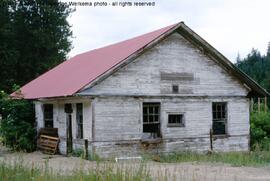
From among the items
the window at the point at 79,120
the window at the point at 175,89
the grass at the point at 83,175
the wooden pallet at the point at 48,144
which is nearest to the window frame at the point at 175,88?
the window at the point at 175,89

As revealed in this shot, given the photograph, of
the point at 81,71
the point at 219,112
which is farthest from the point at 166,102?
the point at 81,71

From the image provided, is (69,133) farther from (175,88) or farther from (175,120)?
(175,88)

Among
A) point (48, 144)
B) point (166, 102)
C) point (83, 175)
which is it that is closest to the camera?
point (83, 175)

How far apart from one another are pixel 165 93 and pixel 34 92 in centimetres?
750

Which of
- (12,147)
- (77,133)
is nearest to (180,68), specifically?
(77,133)

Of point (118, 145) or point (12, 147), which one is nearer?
point (118, 145)

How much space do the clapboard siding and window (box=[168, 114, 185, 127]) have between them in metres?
1.06

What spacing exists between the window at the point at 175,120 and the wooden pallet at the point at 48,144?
530 centimetres

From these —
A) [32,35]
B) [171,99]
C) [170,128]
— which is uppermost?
[32,35]

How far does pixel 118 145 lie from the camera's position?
18.8 metres

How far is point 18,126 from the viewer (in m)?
23.1

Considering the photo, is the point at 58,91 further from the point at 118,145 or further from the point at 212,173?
the point at 212,173

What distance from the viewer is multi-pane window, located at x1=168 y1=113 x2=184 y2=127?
66.4ft

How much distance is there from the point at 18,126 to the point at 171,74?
808 centimetres
